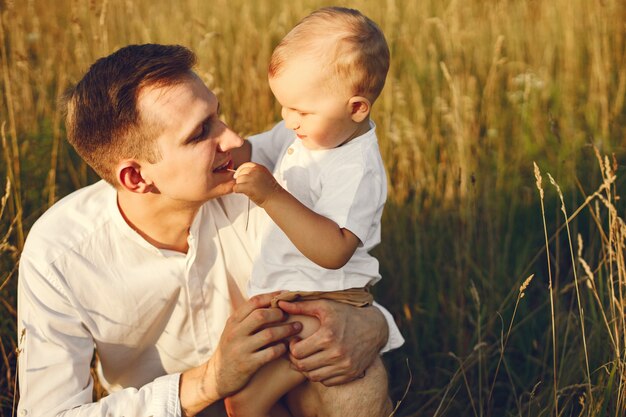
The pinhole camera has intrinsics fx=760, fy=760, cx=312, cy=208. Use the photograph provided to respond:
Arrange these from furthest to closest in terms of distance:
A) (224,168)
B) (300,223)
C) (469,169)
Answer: (469,169), (224,168), (300,223)

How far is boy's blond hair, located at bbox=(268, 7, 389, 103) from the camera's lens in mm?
2451

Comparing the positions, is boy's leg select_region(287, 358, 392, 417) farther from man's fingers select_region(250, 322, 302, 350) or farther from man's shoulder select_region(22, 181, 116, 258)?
man's shoulder select_region(22, 181, 116, 258)

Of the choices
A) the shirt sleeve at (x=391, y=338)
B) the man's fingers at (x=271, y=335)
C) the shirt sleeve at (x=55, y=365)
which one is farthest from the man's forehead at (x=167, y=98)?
the shirt sleeve at (x=391, y=338)

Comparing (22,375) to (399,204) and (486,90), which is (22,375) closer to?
(399,204)

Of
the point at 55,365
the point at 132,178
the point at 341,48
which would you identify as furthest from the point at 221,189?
the point at 55,365

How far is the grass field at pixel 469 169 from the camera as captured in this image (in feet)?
10.5

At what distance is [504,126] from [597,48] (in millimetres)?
695

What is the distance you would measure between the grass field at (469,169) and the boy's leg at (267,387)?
0.40m

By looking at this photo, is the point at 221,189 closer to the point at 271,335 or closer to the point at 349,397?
the point at 271,335

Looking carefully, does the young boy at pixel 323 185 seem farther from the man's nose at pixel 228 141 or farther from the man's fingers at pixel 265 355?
the man's nose at pixel 228 141

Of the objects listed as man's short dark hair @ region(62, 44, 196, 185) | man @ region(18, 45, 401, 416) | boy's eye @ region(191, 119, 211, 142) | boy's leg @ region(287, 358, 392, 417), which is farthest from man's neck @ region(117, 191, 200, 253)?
boy's leg @ region(287, 358, 392, 417)

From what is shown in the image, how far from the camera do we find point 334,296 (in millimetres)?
2662

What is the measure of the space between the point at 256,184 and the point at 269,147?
784mm

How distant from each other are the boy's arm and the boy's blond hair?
0.40 metres
